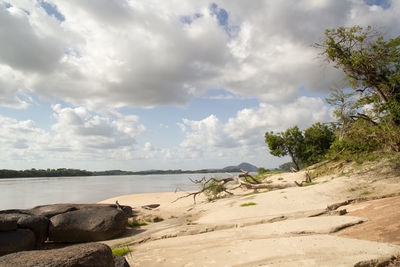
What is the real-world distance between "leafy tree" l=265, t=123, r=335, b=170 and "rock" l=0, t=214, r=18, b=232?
35.3m

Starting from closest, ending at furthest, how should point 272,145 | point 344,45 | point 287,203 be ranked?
point 287,203
point 344,45
point 272,145

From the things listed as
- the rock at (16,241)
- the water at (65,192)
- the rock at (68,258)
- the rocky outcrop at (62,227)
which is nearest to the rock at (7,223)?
the rocky outcrop at (62,227)

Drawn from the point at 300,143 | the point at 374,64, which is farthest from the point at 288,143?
the point at 374,64

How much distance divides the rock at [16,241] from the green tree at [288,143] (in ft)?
115

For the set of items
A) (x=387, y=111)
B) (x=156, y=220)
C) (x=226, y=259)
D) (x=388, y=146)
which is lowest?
(x=156, y=220)

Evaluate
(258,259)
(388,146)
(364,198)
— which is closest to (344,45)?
(388,146)

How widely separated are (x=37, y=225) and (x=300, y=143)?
37014mm

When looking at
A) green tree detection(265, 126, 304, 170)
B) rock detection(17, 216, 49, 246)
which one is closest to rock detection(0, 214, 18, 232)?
rock detection(17, 216, 49, 246)

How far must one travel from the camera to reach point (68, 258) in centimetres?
320

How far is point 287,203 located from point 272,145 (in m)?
29.8

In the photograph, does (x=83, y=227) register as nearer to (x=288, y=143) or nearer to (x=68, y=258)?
(x=68, y=258)

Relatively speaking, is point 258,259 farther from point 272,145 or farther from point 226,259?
point 272,145

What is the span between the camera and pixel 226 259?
4.85 meters

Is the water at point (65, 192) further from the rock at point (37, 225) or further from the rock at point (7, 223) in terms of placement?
the rock at point (7, 223)
